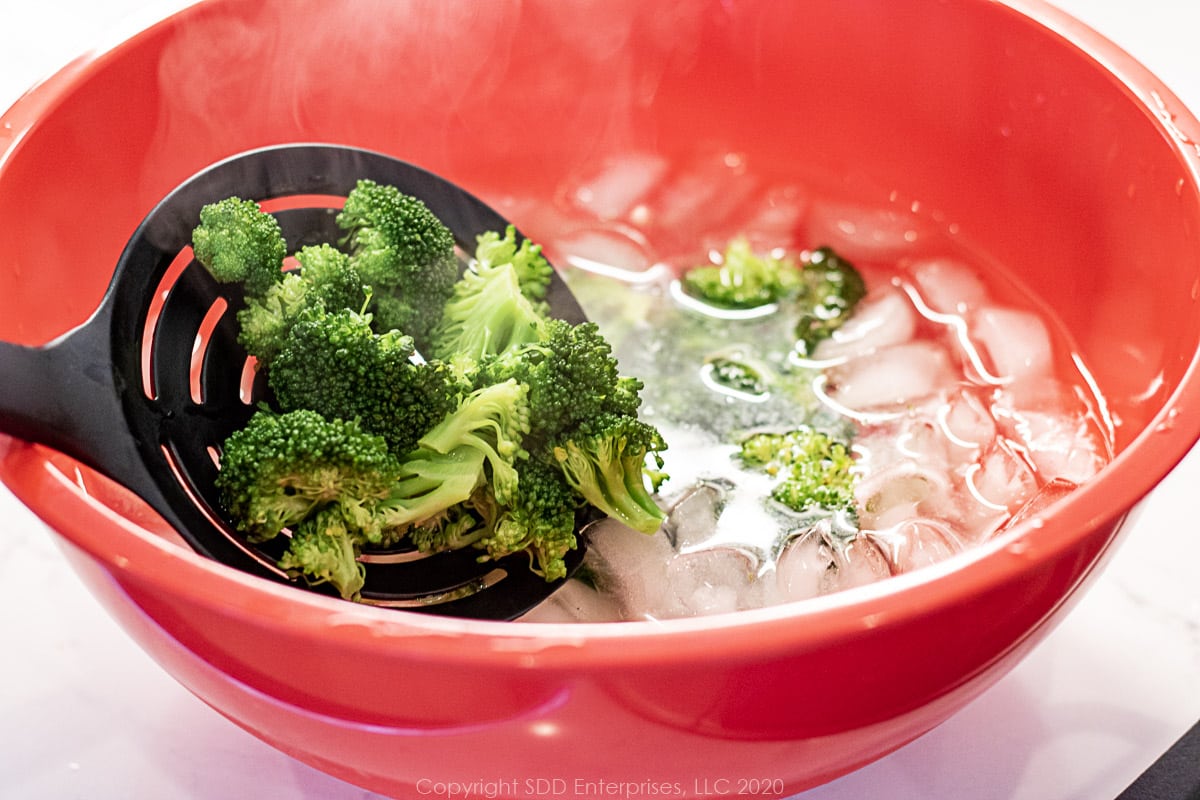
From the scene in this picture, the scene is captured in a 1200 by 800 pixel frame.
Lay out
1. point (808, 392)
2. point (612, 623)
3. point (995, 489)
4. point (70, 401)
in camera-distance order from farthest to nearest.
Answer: point (808, 392)
point (995, 489)
point (70, 401)
point (612, 623)

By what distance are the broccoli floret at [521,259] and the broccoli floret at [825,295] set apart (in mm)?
389

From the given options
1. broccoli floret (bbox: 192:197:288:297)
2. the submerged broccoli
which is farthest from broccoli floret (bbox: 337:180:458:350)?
broccoli floret (bbox: 192:197:288:297)

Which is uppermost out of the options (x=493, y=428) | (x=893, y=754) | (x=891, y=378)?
(x=493, y=428)

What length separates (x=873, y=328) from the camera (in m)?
1.55

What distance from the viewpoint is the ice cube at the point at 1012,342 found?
147 centimetres

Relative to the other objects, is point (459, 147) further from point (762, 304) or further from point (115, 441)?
point (115, 441)

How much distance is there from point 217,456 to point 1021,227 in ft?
3.59

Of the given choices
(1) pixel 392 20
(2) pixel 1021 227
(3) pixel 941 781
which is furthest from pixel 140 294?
(2) pixel 1021 227

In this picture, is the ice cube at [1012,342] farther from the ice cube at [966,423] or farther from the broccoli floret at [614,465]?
the broccoli floret at [614,465]

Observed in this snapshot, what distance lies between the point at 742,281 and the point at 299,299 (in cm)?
70

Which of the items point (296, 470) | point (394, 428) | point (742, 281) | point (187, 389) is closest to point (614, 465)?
point (394, 428)

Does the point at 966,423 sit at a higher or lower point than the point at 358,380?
lower

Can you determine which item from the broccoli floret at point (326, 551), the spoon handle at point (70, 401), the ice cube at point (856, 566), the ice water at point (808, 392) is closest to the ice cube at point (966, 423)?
the ice water at point (808, 392)

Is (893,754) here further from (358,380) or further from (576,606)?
(358,380)
